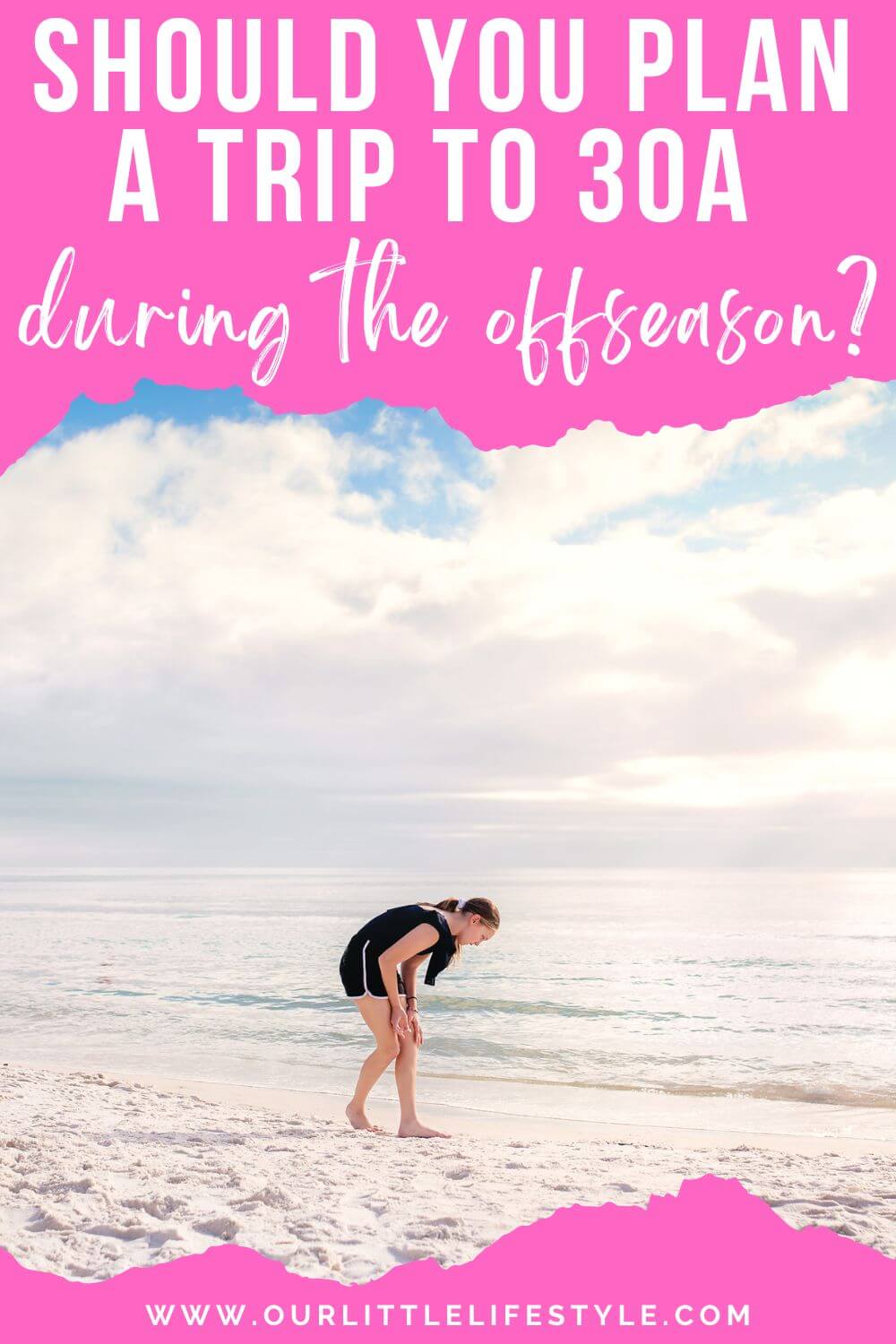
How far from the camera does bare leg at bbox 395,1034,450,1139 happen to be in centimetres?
682

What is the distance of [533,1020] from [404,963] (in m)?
7.22

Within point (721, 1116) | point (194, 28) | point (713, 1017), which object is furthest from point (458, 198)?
point (713, 1017)

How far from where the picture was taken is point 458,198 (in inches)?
228

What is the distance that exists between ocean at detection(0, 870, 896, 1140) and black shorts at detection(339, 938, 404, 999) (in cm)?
256

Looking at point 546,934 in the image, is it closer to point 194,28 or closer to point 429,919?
point 429,919

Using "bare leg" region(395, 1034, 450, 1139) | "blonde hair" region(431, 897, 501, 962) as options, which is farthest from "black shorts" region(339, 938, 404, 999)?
"blonde hair" region(431, 897, 501, 962)

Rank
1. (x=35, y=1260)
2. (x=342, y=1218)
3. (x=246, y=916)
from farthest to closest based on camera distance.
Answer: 1. (x=246, y=916)
2. (x=342, y=1218)
3. (x=35, y=1260)

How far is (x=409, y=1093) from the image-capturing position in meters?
6.91

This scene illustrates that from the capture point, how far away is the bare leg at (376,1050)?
6.80 m

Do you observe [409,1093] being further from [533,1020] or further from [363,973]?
[533,1020]

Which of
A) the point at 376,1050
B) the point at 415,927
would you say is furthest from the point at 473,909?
the point at 376,1050

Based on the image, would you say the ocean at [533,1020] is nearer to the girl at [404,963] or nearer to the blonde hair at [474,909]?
the girl at [404,963]

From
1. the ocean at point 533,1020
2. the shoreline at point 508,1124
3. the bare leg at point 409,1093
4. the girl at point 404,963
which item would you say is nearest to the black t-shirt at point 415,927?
the girl at point 404,963

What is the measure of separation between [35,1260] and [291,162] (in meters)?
5.93
